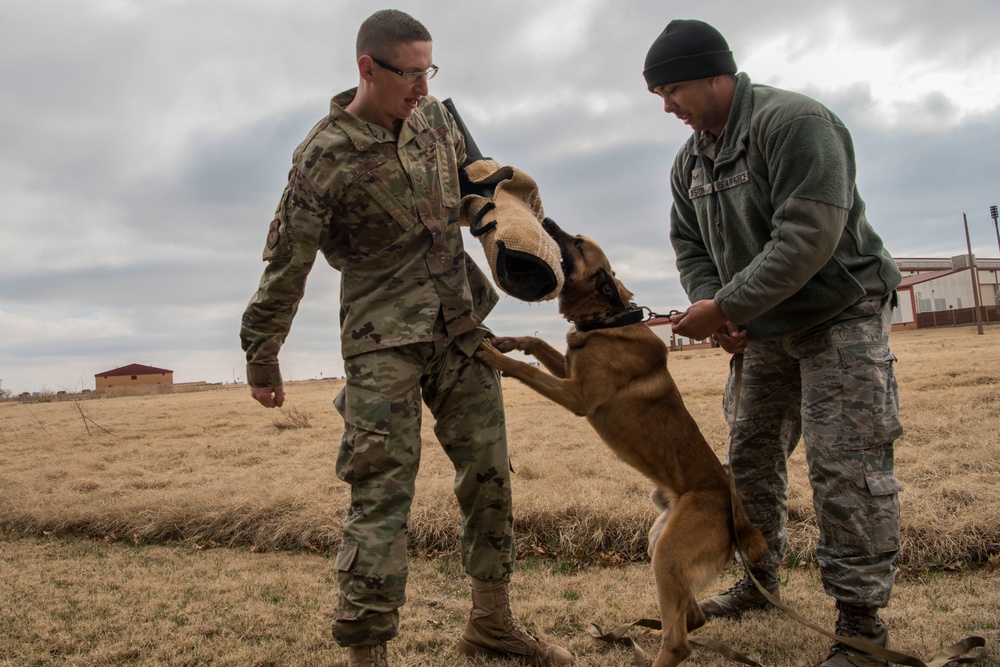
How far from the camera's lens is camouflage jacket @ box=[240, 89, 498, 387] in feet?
10.8

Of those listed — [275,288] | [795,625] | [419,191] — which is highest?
[419,191]

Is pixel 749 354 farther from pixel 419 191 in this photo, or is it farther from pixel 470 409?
pixel 419 191

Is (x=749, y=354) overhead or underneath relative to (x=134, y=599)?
overhead

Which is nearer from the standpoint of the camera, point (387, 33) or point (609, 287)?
point (387, 33)

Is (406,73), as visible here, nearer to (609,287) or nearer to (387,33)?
(387,33)

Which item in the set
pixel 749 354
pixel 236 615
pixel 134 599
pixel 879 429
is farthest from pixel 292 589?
pixel 879 429

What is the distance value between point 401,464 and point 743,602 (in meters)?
2.36

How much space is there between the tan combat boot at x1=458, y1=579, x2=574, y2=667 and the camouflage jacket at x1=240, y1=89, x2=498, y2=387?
4.60ft

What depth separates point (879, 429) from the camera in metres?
3.31

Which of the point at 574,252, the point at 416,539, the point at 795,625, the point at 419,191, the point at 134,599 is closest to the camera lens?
the point at 419,191

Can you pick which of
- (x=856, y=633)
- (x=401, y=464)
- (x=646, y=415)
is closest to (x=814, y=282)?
(x=646, y=415)

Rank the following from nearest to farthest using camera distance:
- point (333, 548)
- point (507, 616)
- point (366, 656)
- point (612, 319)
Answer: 1. point (366, 656)
2. point (507, 616)
3. point (612, 319)
4. point (333, 548)

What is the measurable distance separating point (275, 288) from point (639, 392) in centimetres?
207

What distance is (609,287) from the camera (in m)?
4.27
